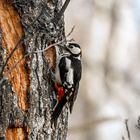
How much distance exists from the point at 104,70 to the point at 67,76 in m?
6.82

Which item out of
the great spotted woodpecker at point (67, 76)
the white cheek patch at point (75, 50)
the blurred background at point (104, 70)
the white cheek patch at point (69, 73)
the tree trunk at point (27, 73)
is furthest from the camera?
the blurred background at point (104, 70)

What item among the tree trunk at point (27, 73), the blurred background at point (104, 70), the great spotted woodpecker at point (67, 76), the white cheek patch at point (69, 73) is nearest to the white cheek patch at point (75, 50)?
the great spotted woodpecker at point (67, 76)

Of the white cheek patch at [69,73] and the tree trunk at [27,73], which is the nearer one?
the tree trunk at [27,73]

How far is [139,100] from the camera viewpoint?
12.1m

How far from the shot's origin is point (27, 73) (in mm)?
4230

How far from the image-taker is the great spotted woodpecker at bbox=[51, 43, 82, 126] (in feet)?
15.1

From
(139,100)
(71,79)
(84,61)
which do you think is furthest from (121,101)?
(71,79)

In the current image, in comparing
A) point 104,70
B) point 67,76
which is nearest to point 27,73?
point 67,76

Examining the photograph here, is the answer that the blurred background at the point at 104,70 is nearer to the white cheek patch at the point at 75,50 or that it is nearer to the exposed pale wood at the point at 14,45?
the white cheek patch at the point at 75,50

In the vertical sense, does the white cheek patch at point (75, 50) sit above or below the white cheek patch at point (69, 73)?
above

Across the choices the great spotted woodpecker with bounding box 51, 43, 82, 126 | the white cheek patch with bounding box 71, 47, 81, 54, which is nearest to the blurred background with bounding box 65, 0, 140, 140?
the white cheek patch with bounding box 71, 47, 81, 54

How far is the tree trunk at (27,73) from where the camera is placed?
13.3 feet

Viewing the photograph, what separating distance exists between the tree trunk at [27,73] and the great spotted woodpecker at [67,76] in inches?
3.7

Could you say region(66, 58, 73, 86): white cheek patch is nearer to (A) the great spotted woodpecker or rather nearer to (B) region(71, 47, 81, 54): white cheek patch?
(A) the great spotted woodpecker
